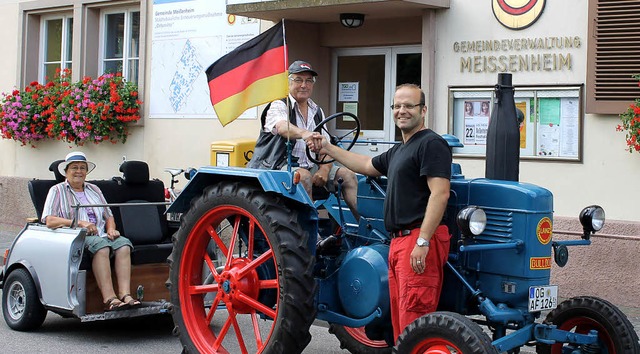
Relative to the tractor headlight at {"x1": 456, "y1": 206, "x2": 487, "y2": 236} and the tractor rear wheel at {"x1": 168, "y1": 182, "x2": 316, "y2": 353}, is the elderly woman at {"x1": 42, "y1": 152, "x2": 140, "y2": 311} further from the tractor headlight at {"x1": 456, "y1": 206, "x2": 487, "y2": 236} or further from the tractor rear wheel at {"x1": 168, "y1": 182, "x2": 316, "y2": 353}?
the tractor headlight at {"x1": 456, "y1": 206, "x2": 487, "y2": 236}

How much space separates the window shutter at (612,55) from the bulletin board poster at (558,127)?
0.96ft

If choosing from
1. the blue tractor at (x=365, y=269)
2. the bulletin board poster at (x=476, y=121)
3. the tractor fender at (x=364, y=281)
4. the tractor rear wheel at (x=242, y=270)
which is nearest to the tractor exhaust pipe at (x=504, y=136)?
the blue tractor at (x=365, y=269)

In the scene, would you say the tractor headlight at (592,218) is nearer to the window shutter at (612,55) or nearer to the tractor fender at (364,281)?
the tractor fender at (364,281)

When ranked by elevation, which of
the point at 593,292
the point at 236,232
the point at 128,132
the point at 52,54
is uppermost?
the point at 52,54

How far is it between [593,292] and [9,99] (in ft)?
34.2

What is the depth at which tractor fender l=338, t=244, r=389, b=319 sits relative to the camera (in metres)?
5.73

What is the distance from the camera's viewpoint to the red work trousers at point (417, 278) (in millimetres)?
5406

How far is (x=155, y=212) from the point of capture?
336 inches

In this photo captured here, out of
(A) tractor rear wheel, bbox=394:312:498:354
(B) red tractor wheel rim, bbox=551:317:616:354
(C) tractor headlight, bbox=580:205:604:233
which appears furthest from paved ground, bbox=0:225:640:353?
(A) tractor rear wheel, bbox=394:312:498:354

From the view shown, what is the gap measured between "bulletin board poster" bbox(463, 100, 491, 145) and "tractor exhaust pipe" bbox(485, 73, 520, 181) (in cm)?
480

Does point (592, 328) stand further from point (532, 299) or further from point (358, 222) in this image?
point (358, 222)

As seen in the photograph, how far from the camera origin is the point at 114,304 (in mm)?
7480

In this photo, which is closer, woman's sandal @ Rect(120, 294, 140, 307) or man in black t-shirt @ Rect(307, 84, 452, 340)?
man in black t-shirt @ Rect(307, 84, 452, 340)

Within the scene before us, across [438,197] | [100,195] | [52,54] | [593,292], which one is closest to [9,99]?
[52,54]
